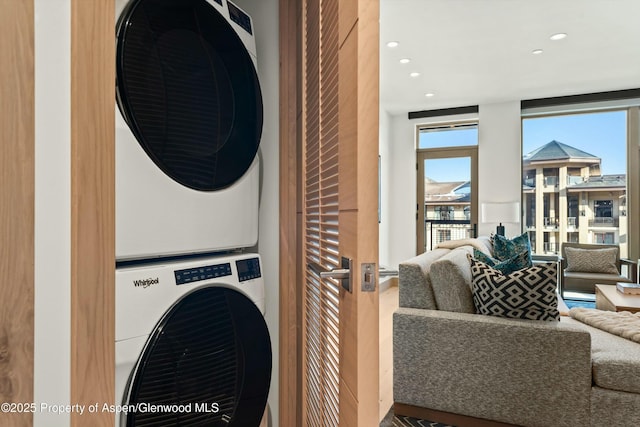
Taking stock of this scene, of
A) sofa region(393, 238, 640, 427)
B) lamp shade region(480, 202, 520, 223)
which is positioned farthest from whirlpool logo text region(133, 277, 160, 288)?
lamp shade region(480, 202, 520, 223)

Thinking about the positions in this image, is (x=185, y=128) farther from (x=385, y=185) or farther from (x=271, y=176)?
(x=385, y=185)

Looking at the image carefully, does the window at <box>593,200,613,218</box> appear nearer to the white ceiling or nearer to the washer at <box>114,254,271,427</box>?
the white ceiling

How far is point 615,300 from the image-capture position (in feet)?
10.3

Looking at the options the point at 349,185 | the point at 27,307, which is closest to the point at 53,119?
the point at 27,307

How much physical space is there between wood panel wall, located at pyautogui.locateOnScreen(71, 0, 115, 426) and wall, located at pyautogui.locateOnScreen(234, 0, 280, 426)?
0.79 meters

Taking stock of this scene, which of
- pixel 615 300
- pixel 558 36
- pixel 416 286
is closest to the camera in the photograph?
pixel 416 286

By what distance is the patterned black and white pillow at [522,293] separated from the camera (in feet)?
6.40

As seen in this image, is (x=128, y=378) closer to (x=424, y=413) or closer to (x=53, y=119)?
(x=53, y=119)

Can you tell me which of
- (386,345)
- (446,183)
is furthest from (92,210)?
(446,183)

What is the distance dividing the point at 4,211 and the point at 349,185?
62 centimetres

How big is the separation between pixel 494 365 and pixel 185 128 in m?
1.87

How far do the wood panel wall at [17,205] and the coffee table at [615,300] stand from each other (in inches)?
143

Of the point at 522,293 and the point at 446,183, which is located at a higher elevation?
the point at 446,183

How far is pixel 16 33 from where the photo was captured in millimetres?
666
